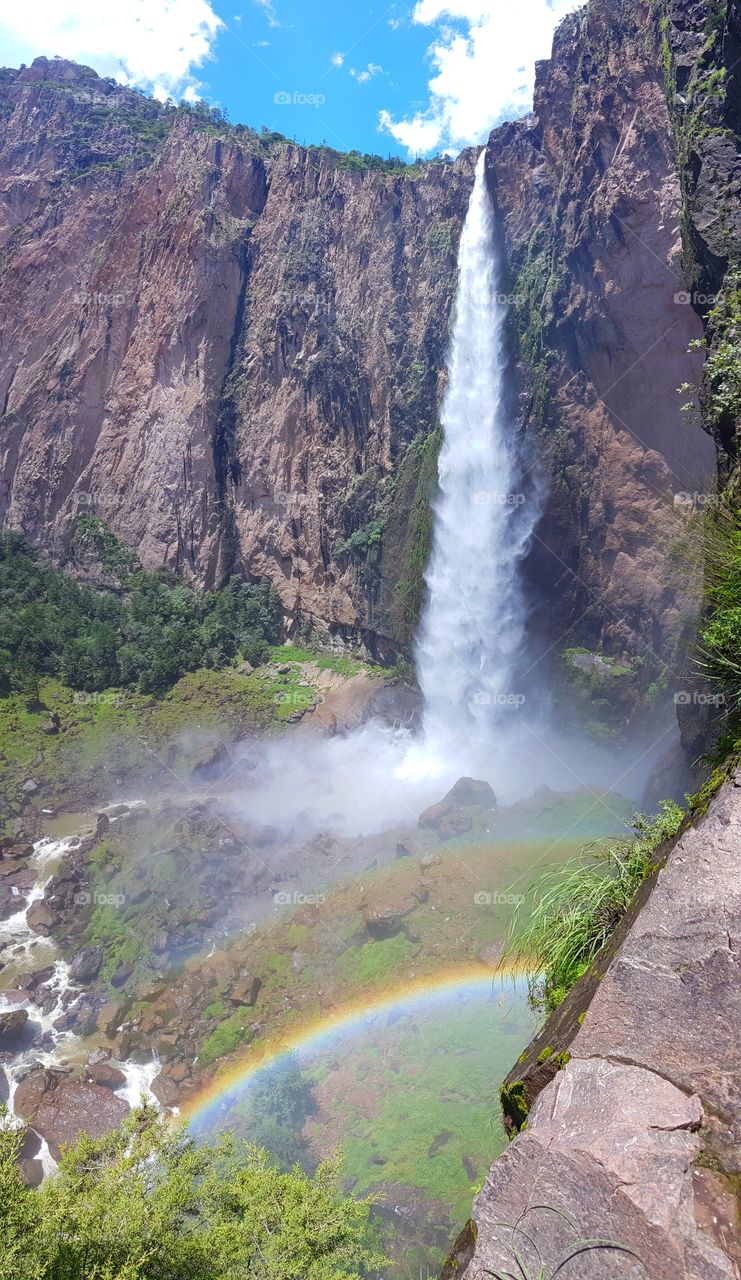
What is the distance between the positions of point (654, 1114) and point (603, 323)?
24.3 meters

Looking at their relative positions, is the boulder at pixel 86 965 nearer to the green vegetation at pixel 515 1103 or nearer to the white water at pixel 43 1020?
the white water at pixel 43 1020

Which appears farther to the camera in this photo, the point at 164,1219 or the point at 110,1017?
the point at 110,1017

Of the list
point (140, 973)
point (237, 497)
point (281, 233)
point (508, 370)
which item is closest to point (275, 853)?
point (140, 973)

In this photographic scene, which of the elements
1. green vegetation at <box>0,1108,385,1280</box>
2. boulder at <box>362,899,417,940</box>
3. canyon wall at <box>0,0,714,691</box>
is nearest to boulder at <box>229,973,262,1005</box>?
boulder at <box>362,899,417,940</box>

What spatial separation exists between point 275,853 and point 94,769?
846 cm

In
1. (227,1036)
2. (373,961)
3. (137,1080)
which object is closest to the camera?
(137,1080)

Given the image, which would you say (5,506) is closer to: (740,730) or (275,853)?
(275,853)

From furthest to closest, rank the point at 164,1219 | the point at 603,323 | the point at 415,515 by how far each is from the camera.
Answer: the point at 415,515 < the point at 603,323 < the point at 164,1219

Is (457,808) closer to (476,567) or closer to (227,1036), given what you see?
(227,1036)

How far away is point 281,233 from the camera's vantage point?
33.9 m

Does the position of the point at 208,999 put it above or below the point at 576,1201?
below

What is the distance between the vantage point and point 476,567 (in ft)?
81.3

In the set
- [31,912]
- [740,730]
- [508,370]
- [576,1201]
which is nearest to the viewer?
[576,1201]

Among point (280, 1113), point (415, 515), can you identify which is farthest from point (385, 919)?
point (415, 515)
